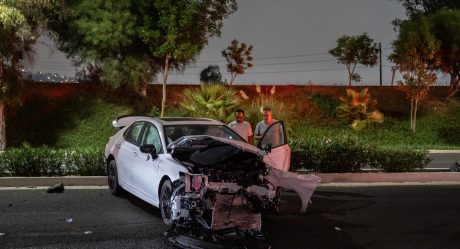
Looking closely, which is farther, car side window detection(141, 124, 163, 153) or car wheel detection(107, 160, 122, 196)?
car wheel detection(107, 160, 122, 196)

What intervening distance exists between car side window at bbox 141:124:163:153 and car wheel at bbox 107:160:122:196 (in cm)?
113

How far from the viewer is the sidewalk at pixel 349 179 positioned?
1199 centimetres

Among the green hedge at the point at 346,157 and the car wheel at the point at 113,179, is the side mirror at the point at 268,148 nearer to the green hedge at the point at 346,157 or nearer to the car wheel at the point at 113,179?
the car wheel at the point at 113,179

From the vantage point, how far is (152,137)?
371 inches

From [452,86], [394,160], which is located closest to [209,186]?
[394,160]

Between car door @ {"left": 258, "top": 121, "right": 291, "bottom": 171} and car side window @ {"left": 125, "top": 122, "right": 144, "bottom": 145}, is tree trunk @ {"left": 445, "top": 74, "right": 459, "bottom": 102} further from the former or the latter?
car side window @ {"left": 125, "top": 122, "right": 144, "bottom": 145}

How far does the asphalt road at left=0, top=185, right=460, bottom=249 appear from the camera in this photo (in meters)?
7.46

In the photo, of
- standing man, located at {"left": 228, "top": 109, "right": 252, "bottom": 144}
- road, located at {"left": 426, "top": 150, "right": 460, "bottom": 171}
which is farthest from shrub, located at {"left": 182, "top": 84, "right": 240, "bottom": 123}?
standing man, located at {"left": 228, "top": 109, "right": 252, "bottom": 144}

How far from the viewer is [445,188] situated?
12602mm

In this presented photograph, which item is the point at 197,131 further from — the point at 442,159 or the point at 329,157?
the point at 442,159

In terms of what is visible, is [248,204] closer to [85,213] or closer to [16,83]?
[85,213]

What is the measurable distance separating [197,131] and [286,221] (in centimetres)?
204

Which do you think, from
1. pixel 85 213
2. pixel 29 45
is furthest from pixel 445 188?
pixel 29 45

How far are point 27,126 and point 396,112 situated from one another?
19.3 metres
